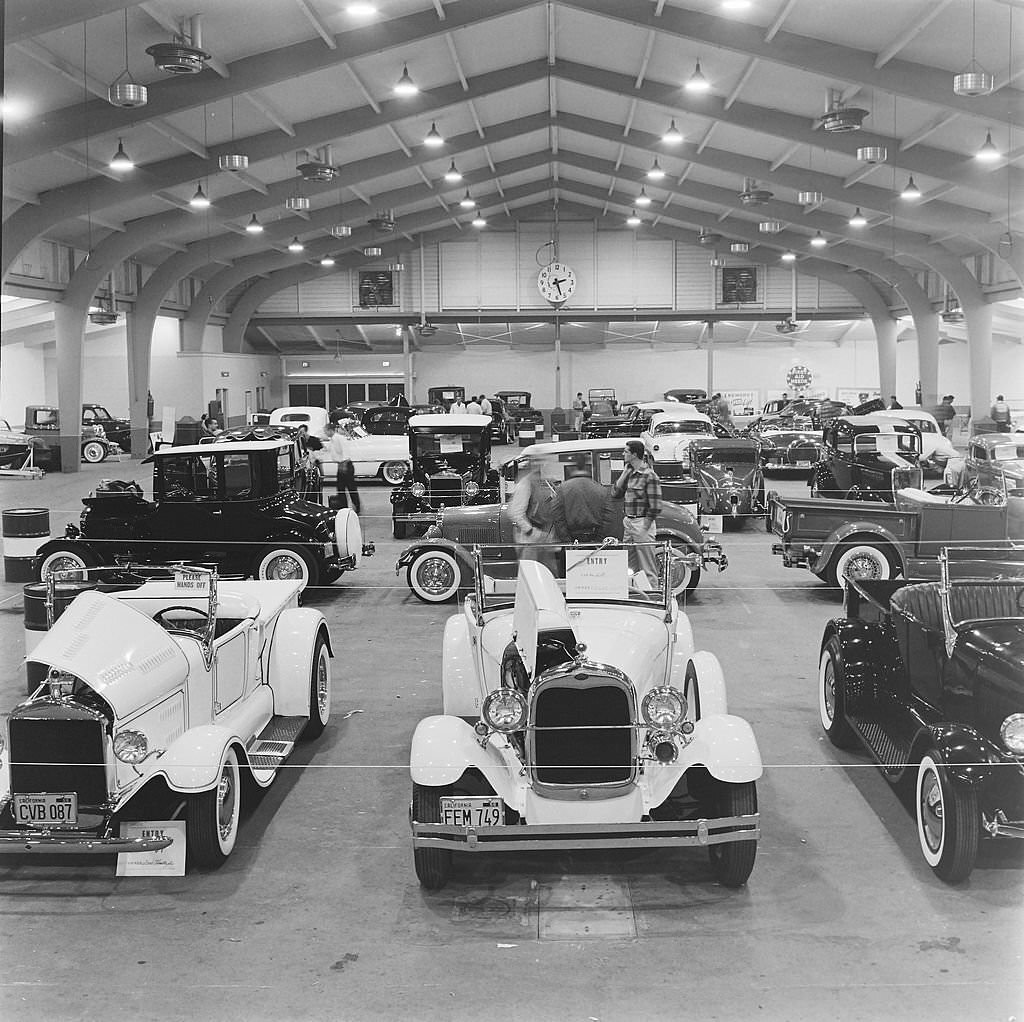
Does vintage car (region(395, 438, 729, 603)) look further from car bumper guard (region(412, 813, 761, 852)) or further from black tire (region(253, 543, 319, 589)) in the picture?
car bumper guard (region(412, 813, 761, 852))

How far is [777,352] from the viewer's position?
3300 cm

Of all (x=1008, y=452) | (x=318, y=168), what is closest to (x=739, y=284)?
(x=318, y=168)

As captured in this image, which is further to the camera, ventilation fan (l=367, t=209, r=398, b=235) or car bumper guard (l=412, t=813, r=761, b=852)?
ventilation fan (l=367, t=209, r=398, b=235)

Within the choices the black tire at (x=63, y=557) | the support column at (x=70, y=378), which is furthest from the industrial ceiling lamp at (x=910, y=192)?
the support column at (x=70, y=378)

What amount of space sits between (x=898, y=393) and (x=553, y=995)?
31626 millimetres

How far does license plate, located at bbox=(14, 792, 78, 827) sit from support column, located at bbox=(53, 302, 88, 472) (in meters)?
16.9

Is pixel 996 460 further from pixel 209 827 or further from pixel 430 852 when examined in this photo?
pixel 209 827

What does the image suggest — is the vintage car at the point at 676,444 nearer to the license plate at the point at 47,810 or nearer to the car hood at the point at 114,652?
the car hood at the point at 114,652

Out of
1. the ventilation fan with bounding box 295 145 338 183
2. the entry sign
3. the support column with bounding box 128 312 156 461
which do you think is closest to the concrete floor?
the entry sign

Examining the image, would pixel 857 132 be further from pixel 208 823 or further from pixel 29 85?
pixel 208 823

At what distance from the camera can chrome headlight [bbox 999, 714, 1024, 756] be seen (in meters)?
4.55

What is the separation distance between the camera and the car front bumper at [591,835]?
4273 millimetres

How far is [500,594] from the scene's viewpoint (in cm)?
579

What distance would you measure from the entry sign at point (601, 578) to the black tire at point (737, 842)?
1.35 metres
